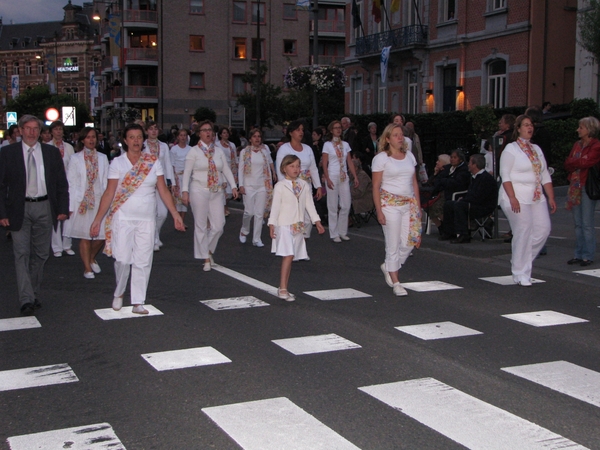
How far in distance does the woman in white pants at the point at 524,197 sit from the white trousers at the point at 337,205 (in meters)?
4.19

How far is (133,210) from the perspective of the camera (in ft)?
26.8

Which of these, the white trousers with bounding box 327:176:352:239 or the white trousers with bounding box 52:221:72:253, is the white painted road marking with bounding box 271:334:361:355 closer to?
the white trousers with bounding box 52:221:72:253

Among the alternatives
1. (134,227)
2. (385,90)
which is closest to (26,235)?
(134,227)

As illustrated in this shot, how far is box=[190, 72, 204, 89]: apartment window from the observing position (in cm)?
6700

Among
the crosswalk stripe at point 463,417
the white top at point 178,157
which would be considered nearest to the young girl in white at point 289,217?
the crosswalk stripe at point 463,417

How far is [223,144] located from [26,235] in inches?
354

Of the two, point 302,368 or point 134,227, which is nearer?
point 302,368

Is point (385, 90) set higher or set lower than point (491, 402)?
higher

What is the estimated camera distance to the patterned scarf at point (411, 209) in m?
9.49

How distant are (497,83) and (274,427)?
27.9 meters

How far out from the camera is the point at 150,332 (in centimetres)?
757

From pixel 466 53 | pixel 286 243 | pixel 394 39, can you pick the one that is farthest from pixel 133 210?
pixel 394 39

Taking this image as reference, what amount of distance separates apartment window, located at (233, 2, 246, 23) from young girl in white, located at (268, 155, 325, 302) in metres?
60.2

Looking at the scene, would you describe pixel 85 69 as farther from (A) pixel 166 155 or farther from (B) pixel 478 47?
(A) pixel 166 155
